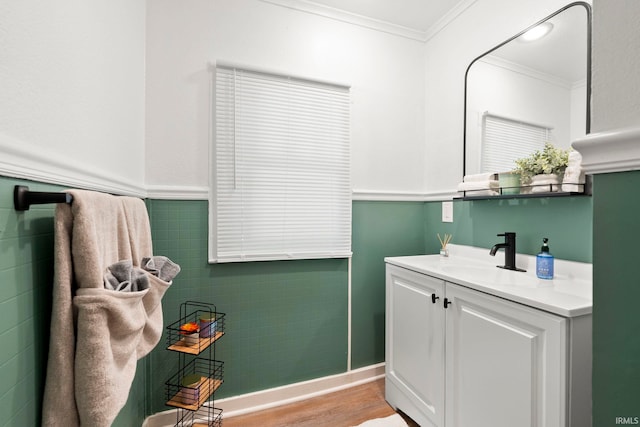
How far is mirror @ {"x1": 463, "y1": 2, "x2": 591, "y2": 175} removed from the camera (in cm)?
128

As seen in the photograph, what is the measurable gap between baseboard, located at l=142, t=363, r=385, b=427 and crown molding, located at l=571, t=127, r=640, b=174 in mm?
1877

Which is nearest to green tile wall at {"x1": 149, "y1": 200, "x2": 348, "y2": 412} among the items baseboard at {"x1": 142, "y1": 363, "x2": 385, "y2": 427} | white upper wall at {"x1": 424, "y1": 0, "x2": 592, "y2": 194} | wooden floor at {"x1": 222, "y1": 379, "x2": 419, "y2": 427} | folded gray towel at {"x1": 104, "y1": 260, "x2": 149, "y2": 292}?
baseboard at {"x1": 142, "y1": 363, "x2": 385, "y2": 427}

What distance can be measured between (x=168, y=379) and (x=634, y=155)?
2019 mm

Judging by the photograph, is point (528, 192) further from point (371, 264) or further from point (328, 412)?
point (328, 412)

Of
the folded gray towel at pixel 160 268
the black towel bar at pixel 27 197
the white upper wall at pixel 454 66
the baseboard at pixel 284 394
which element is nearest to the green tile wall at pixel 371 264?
the baseboard at pixel 284 394

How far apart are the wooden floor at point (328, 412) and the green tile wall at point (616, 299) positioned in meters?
1.41

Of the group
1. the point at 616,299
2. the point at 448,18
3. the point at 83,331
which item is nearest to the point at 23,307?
the point at 83,331

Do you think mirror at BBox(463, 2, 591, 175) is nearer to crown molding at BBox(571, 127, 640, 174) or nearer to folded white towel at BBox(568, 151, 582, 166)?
folded white towel at BBox(568, 151, 582, 166)

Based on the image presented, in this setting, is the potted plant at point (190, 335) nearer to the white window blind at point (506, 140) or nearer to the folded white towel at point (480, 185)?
the folded white towel at point (480, 185)

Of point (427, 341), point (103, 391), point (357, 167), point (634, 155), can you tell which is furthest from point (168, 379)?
point (634, 155)

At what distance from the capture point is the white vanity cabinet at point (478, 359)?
2.87 ft

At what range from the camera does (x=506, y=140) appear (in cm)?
160

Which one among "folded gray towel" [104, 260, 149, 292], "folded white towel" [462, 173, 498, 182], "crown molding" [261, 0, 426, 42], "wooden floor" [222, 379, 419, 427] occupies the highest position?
"crown molding" [261, 0, 426, 42]

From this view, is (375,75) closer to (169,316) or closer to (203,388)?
(169,316)
